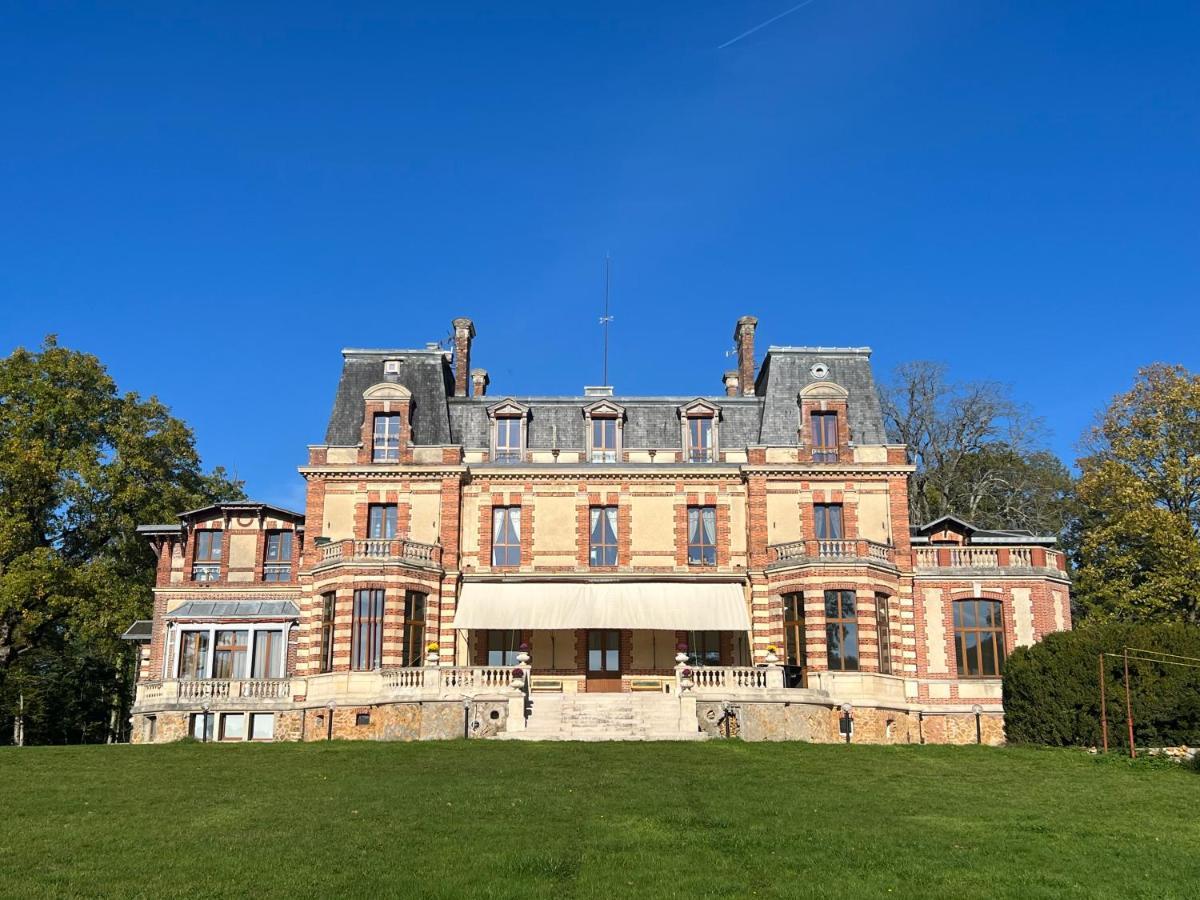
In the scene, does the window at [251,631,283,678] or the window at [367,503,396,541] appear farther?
the window at [251,631,283,678]

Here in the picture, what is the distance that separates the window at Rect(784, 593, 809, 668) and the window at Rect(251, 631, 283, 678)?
14.9m

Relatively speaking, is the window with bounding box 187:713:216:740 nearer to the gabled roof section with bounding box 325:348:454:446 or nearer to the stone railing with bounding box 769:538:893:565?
the gabled roof section with bounding box 325:348:454:446

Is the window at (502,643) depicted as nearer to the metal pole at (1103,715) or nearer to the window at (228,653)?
the window at (228,653)

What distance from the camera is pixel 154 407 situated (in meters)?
41.8

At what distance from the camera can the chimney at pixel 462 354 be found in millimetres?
37500

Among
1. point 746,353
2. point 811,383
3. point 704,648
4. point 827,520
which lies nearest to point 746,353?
point 746,353

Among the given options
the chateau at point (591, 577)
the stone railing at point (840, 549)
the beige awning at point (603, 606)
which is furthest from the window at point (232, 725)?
the stone railing at point (840, 549)

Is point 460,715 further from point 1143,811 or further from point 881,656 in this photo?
point 1143,811

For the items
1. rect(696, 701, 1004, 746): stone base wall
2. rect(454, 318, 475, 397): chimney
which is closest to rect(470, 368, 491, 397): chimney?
rect(454, 318, 475, 397): chimney

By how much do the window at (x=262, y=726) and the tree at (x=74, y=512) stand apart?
23.4ft

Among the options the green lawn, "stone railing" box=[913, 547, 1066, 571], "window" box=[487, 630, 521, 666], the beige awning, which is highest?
"stone railing" box=[913, 547, 1066, 571]

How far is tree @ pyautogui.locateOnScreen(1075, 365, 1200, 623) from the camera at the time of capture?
34.9m

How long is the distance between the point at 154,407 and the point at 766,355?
21890 mm

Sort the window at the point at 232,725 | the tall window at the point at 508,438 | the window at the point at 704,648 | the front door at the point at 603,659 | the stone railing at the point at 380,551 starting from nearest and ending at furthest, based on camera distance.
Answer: the stone railing at the point at 380,551 → the window at the point at 232,725 → the front door at the point at 603,659 → the window at the point at 704,648 → the tall window at the point at 508,438
